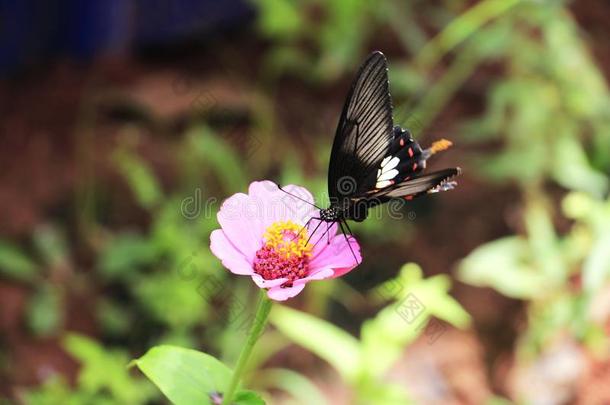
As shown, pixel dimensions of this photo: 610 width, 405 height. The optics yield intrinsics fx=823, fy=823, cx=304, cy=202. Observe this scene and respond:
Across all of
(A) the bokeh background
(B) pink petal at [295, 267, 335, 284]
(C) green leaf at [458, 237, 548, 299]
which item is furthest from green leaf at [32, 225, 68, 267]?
(B) pink petal at [295, 267, 335, 284]

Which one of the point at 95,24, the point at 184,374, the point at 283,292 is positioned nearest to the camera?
the point at 283,292

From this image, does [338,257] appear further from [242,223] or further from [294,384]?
[294,384]

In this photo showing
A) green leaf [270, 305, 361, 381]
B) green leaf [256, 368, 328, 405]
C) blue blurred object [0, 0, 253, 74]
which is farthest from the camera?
blue blurred object [0, 0, 253, 74]

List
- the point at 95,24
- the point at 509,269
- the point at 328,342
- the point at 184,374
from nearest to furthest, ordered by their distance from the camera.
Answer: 1. the point at 184,374
2. the point at 328,342
3. the point at 509,269
4. the point at 95,24

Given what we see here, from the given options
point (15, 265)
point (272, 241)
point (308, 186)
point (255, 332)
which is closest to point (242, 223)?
point (272, 241)

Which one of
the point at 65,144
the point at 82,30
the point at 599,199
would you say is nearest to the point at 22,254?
the point at 65,144

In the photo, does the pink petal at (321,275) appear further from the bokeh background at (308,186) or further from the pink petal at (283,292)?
the bokeh background at (308,186)

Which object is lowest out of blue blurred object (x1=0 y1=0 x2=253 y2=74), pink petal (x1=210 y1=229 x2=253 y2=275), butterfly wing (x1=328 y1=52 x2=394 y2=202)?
pink petal (x1=210 y1=229 x2=253 y2=275)

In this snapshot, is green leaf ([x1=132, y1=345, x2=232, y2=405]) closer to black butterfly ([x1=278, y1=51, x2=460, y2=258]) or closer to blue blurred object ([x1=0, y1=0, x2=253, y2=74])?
black butterfly ([x1=278, y1=51, x2=460, y2=258])
